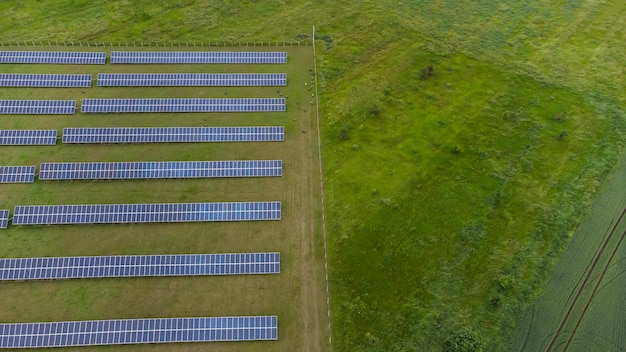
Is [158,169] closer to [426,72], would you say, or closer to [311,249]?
[311,249]

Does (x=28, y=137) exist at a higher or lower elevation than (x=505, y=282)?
higher

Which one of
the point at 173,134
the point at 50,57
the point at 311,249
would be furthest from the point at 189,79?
the point at 311,249

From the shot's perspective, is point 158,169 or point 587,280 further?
point 158,169

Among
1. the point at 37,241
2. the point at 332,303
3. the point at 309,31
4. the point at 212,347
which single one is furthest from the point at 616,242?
the point at 37,241

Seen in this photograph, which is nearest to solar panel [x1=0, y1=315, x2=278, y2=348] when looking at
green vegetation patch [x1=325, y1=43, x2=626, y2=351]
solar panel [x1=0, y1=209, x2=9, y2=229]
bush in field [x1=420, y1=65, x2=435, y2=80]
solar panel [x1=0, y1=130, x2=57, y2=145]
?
green vegetation patch [x1=325, y1=43, x2=626, y2=351]

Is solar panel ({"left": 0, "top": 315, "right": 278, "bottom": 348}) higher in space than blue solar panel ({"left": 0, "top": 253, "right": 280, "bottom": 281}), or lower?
lower

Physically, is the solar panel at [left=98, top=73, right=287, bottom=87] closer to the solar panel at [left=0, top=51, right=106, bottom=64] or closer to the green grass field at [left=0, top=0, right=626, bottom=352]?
the solar panel at [left=0, top=51, right=106, bottom=64]

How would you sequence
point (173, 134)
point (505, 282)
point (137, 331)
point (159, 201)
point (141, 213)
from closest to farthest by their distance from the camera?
point (137, 331) < point (505, 282) < point (141, 213) < point (159, 201) < point (173, 134)
